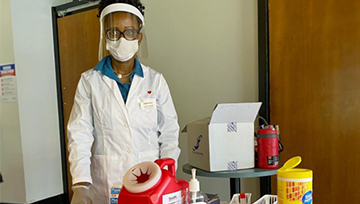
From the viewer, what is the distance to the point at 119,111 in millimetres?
1289

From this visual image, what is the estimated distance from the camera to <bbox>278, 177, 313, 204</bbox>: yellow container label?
29.1 inches

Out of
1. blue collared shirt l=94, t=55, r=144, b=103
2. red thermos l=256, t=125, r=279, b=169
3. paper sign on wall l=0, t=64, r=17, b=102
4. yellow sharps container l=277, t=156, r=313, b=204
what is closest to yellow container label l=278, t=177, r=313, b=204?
yellow sharps container l=277, t=156, r=313, b=204

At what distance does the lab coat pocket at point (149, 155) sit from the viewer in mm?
1314

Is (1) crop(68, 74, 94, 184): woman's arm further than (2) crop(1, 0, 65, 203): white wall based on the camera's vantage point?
No

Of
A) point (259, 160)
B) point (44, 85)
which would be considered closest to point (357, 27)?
point (259, 160)

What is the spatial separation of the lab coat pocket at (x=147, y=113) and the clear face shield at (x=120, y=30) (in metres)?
0.22

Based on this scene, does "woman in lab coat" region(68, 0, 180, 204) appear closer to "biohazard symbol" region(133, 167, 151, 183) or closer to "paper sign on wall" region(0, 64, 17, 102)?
"biohazard symbol" region(133, 167, 151, 183)

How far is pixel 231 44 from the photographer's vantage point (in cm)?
196

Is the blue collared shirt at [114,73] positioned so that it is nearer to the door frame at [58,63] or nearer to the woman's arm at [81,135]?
the woman's arm at [81,135]

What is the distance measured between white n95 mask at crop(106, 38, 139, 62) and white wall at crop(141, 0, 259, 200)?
2.68 ft

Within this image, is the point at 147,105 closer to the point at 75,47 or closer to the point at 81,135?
the point at 81,135

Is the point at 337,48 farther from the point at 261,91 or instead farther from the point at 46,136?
the point at 46,136

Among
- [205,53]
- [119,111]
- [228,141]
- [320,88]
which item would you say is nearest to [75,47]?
[205,53]

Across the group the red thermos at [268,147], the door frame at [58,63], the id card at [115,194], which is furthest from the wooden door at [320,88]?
the door frame at [58,63]
